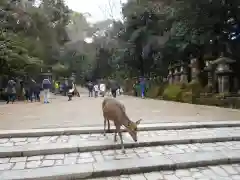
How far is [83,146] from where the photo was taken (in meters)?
5.40

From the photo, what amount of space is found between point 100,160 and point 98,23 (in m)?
41.8

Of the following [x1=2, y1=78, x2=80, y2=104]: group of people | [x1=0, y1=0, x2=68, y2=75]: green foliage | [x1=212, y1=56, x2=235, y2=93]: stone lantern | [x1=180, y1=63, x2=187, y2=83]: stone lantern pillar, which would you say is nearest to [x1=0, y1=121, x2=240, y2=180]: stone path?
[x1=212, y1=56, x2=235, y2=93]: stone lantern

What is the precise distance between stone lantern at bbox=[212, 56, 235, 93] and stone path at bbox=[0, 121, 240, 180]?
729cm

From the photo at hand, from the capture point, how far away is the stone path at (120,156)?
444 centimetres

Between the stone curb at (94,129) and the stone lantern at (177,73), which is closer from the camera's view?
the stone curb at (94,129)

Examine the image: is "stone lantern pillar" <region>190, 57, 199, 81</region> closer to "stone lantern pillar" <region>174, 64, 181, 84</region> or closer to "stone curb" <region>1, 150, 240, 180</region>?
"stone lantern pillar" <region>174, 64, 181, 84</region>

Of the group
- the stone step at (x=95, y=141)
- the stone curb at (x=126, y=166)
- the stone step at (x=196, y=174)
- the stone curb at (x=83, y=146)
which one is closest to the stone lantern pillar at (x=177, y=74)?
the stone step at (x=95, y=141)

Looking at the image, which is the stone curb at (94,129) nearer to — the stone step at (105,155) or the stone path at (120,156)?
the stone path at (120,156)

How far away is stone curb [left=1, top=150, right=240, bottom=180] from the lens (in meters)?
4.25

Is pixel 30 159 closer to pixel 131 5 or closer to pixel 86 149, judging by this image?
pixel 86 149

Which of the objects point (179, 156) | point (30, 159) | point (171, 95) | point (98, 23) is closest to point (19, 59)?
point (171, 95)

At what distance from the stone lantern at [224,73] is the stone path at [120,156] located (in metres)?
7.29

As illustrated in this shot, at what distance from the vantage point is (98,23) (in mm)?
44406

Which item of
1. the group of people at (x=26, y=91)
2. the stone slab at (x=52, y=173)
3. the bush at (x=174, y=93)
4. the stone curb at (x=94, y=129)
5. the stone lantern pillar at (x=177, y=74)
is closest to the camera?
the stone slab at (x=52, y=173)
